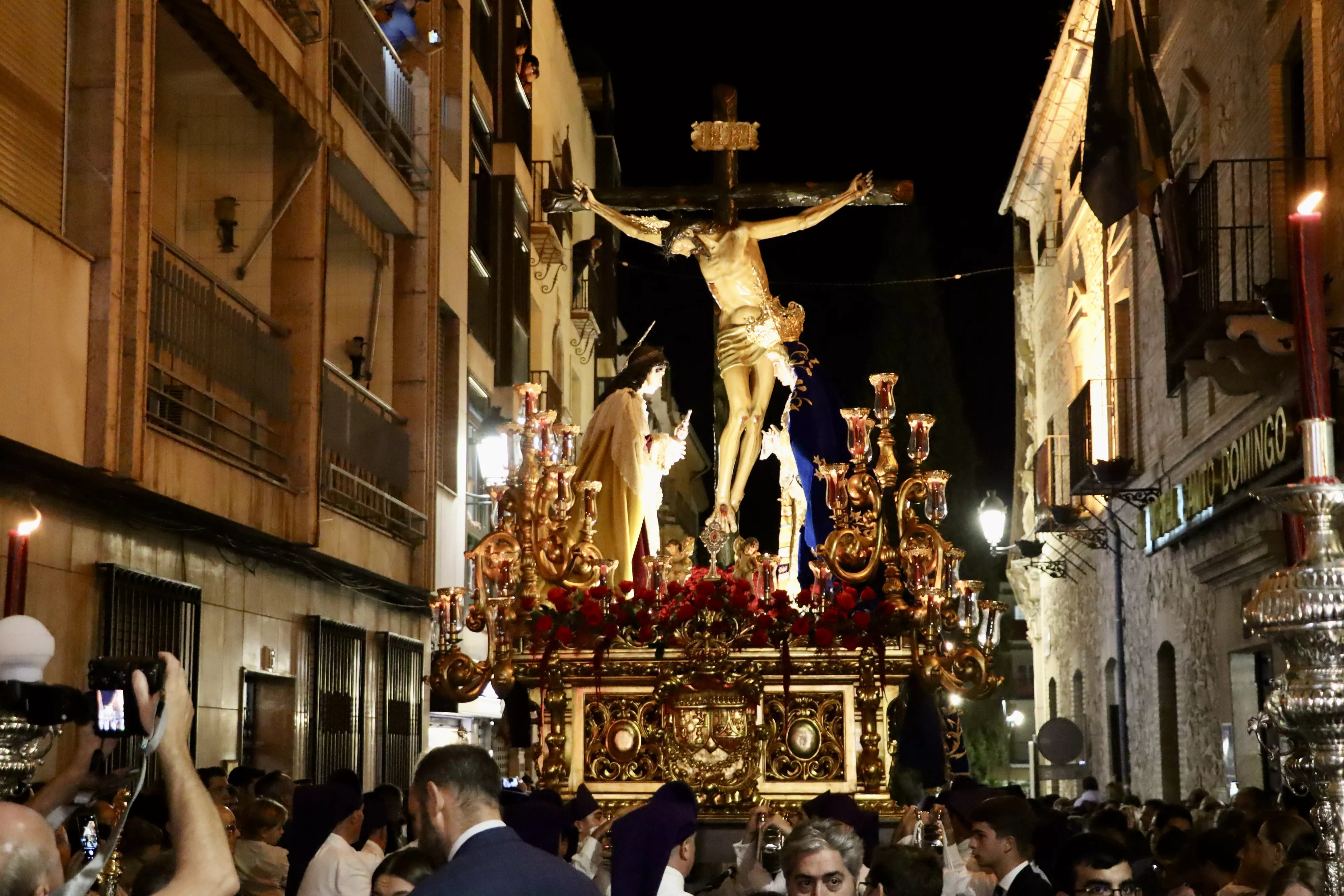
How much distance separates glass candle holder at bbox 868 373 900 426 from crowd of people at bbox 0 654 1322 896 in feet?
7.23

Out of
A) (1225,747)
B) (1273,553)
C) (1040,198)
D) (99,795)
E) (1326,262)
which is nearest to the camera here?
(99,795)

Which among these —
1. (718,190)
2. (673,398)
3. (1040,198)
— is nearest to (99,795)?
(718,190)

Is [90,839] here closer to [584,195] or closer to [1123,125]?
[584,195]

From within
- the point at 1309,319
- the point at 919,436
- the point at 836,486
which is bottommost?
the point at 1309,319

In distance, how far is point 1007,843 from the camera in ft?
22.5

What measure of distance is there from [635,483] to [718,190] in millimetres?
2159

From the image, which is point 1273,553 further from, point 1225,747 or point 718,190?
point 718,190

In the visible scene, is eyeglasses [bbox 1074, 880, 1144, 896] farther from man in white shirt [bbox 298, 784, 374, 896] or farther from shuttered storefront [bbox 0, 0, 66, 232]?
shuttered storefront [bbox 0, 0, 66, 232]

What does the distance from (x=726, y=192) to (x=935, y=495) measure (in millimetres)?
3228

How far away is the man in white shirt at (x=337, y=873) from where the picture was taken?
8.19 meters

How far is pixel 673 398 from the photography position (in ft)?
143

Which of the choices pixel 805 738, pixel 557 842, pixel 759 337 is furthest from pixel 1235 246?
pixel 557 842

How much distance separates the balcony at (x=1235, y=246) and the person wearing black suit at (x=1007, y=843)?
7.66 metres

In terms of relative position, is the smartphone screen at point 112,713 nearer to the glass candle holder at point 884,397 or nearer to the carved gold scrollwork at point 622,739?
the glass candle holder at point 884,397
